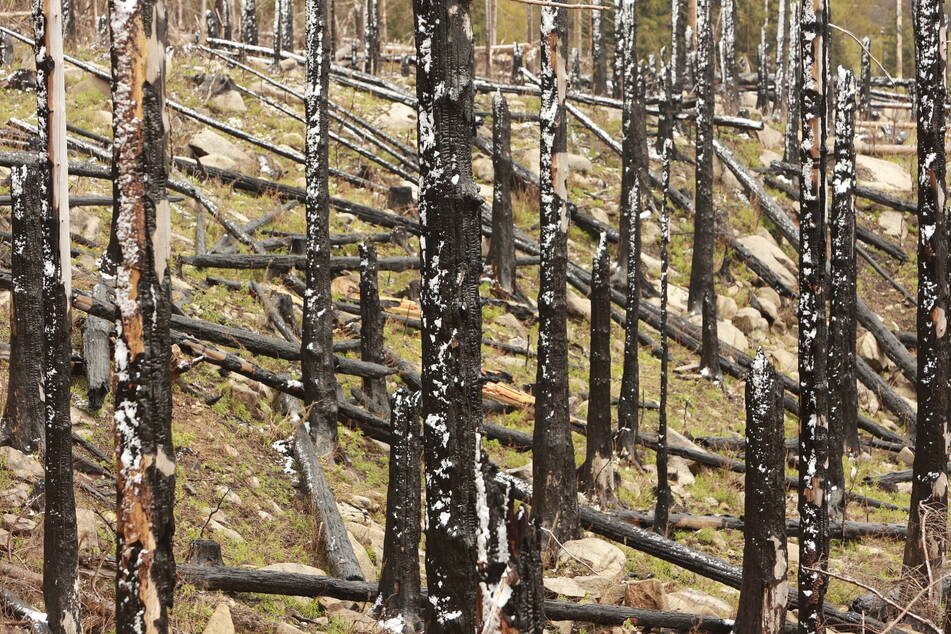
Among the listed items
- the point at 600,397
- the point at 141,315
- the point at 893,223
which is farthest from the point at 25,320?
the point at 893,223

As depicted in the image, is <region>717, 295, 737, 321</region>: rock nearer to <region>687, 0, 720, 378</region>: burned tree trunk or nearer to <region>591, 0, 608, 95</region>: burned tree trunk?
<region>687, 0, 720, 378</region>: burned tree trunk

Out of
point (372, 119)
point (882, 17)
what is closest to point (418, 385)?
point (372, 119)

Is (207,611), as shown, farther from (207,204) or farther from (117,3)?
(207,204)

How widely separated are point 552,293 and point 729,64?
20.9 meters

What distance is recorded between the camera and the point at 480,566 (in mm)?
4031

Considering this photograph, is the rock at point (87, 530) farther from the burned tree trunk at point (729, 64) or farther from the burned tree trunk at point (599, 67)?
the burned tree trunk at point (729, 64)

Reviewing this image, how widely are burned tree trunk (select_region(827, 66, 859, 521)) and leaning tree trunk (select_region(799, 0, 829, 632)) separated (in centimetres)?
197

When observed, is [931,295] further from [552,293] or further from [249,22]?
[249,22]

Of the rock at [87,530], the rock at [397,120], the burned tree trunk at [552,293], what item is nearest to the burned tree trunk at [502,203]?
the rock at [397,120]

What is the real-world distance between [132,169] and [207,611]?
3.22 m

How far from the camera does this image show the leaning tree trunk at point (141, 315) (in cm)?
448

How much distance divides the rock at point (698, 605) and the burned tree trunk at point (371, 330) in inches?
172

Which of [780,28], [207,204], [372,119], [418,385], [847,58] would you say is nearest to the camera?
[418,385]

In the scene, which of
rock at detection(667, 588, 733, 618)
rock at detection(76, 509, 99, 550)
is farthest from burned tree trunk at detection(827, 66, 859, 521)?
rock at detection(76, 509, 99, 550)
